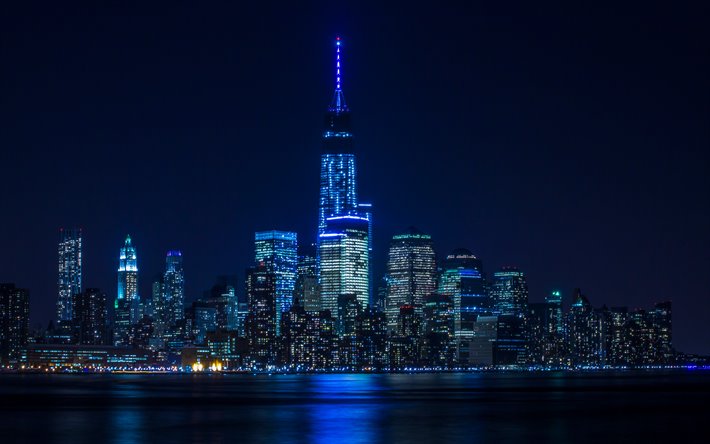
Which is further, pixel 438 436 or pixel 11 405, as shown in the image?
pixel 11 405

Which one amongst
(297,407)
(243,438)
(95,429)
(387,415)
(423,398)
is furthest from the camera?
(423,398)

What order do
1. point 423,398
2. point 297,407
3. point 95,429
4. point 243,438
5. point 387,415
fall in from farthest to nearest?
point 423,398, point 297,407, point 387,415, point 95,429, point 243,438

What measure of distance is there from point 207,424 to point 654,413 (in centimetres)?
4102

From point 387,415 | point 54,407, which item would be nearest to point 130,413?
point 54,407

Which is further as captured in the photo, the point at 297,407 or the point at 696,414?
the point at 297,407

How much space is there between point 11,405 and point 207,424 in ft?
121

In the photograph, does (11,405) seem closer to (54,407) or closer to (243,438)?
(54,407)

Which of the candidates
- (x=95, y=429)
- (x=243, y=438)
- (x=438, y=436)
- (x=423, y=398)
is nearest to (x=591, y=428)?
(x=438, y=436)

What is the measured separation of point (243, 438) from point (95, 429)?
571 inches

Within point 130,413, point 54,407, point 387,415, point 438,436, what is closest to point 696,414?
point 387,415

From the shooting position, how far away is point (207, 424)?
8706 centimetres

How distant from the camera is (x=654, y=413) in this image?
102 m

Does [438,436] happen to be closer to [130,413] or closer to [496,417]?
[496,417]

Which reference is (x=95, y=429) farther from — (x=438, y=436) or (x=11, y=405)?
(x=11, y=405)
